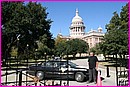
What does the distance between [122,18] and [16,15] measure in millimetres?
14728

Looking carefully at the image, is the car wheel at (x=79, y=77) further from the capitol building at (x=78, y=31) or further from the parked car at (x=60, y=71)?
the capitol building at (x=78, y=31)

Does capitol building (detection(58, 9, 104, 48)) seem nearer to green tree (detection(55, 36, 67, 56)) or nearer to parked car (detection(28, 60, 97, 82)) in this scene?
green tree (detection(55, 36, 67, 56))

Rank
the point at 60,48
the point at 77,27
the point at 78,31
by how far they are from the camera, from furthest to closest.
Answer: the point at 78,31
the point at 77,27
the point at 60,48

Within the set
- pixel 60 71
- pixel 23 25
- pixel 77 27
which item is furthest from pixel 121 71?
pixel 77 27

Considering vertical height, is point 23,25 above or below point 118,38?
above

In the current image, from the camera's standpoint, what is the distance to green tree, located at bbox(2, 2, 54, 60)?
33.5 m

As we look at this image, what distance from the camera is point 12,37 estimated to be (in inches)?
1373

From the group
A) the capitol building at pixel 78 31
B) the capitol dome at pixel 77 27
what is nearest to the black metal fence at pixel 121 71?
the capitol building at pixel 78 31

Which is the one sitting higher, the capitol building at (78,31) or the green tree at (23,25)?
the capitol building at (78,31)

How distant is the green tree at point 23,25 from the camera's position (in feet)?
110

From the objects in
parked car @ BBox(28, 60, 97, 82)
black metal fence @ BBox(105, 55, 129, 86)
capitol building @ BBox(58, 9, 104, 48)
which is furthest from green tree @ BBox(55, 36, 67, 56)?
capitol building @ BBox(58, 9, 104, 48)

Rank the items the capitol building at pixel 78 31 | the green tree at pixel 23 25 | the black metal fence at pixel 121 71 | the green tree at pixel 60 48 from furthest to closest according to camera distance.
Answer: the capitol building at pixel 78 31 → the green tree at pixel 60 48 → the green tree at pixel 23 25 → the black metal fence at pixel 121 71

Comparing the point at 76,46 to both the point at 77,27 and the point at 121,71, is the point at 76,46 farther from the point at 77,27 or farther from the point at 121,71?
the point at 121,71

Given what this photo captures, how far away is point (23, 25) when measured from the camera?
113 feet
